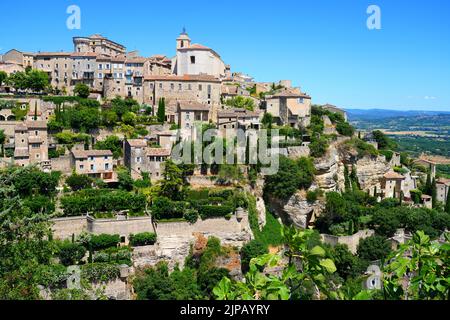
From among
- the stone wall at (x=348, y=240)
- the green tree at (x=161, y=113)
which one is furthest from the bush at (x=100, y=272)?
the green tree at (x=161, y=113)

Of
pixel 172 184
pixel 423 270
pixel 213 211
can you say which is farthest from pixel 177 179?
pixel 423 270

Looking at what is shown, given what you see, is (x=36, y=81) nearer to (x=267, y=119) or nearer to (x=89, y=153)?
(x=89, y=153)

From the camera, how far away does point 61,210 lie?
27.2 meters

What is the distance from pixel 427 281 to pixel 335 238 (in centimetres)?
2814

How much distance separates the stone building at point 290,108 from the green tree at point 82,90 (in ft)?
57.1

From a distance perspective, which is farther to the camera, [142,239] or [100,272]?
[142,239]

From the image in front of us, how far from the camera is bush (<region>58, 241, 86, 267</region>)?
76.2 feet

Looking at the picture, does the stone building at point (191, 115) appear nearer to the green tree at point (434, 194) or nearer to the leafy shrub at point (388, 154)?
the leafy shrub at point (388, 154)

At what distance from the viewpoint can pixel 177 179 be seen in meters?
29.3

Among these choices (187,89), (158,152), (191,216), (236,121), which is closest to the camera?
(191,216)

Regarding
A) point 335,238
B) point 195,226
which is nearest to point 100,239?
point 195,226

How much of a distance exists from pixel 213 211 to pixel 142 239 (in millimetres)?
4786

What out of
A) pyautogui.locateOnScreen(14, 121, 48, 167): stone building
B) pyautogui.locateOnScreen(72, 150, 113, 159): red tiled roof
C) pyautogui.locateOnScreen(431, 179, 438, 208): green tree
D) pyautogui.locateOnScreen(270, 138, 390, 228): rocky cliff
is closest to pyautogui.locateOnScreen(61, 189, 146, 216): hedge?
pyautogui.locateOnScreen(72, 150, 113, 159): red tiled roof

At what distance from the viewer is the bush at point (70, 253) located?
2323 centimetres
